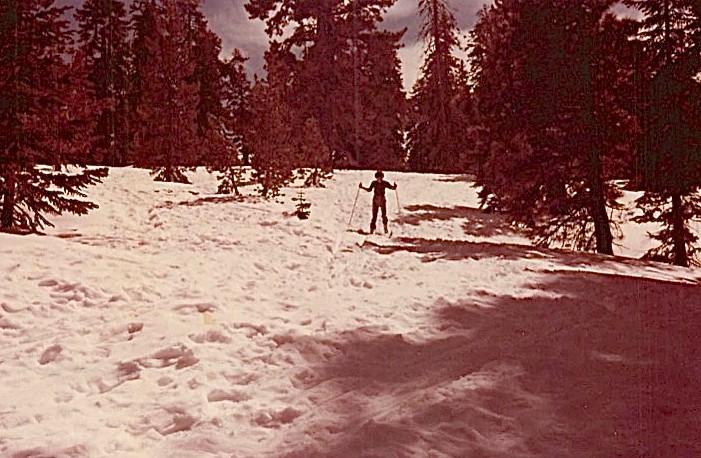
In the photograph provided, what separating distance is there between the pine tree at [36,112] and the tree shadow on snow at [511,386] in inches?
340

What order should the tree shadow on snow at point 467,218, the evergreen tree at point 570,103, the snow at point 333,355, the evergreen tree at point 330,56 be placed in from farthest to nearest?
1. the evergreen tree at point 330,56
2. the tree shadow on snow at point 467,218
3. the evergreen tree at point 570,103
4. the snow at point 333,355

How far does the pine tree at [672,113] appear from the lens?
14125 millimetres

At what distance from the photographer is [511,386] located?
4641mm

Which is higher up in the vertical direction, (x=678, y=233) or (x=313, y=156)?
(x=313, y=156)

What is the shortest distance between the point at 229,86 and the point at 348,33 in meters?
11.0

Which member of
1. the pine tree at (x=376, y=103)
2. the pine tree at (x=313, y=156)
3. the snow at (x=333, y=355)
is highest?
the pine tree at (x=376, y=103)

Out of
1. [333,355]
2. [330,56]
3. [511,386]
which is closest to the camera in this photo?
[511,386]

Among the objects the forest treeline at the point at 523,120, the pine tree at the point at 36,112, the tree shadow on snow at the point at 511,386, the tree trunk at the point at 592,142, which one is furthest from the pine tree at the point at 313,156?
the tree shadow on snow at the point at 511,386

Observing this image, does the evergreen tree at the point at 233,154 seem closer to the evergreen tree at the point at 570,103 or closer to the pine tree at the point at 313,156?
the pine tree at the point at 313,156

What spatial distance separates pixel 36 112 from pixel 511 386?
1133 cm

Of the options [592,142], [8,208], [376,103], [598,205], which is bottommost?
[8,208]

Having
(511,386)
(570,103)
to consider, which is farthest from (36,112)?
(570,103)

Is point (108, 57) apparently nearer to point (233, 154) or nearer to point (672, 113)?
point (233, 154)

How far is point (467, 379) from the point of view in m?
4.83
